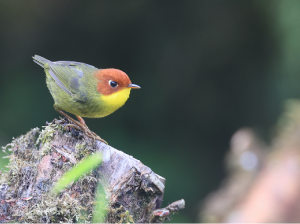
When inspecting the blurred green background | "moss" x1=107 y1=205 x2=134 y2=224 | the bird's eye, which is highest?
the blurred green background

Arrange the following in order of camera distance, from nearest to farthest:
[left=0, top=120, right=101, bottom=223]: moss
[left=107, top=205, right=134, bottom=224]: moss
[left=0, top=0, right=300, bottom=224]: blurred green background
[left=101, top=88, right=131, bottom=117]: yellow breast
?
[left=0, top=120, right=101, bottom=223]: moss
[left=107, top=205, right=134, bottom=224]: moss
[left=101, top=88, right=131, bottom=117]: yellow breast
[left=0, top=0, right=300, bottom=224]: blurred green background

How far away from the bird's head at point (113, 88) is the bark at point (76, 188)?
28.1 inches

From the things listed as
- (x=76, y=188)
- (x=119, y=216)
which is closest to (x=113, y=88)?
(x=76, y=188)

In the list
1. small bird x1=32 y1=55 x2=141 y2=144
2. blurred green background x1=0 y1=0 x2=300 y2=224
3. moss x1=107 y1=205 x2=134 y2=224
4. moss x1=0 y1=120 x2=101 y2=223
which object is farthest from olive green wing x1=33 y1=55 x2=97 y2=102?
blurred green background x1=0 y1=0 x2=300 y2=224

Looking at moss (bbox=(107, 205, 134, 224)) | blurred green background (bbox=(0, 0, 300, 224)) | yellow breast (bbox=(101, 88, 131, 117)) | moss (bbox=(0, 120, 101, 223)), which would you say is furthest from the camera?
blurred green background (bbox=(0, 0, 300, 224))

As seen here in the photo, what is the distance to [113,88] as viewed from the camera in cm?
318

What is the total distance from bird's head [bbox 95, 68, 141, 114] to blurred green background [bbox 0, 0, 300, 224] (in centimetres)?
186

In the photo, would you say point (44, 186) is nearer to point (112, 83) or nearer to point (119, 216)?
point (119, 216)

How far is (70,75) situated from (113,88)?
647 millimetres

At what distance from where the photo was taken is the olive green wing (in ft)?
10.5

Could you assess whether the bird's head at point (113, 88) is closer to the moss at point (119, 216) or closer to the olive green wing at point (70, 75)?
the olive green wing at point (70, 75)

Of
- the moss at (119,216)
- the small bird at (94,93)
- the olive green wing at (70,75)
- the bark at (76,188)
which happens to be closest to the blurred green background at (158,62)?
the olive green wing at (70,75)

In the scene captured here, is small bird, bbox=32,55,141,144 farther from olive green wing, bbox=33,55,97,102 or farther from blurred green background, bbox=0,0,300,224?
blurred green background, bbox=0,0,300,224

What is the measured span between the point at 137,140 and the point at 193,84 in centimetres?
150
